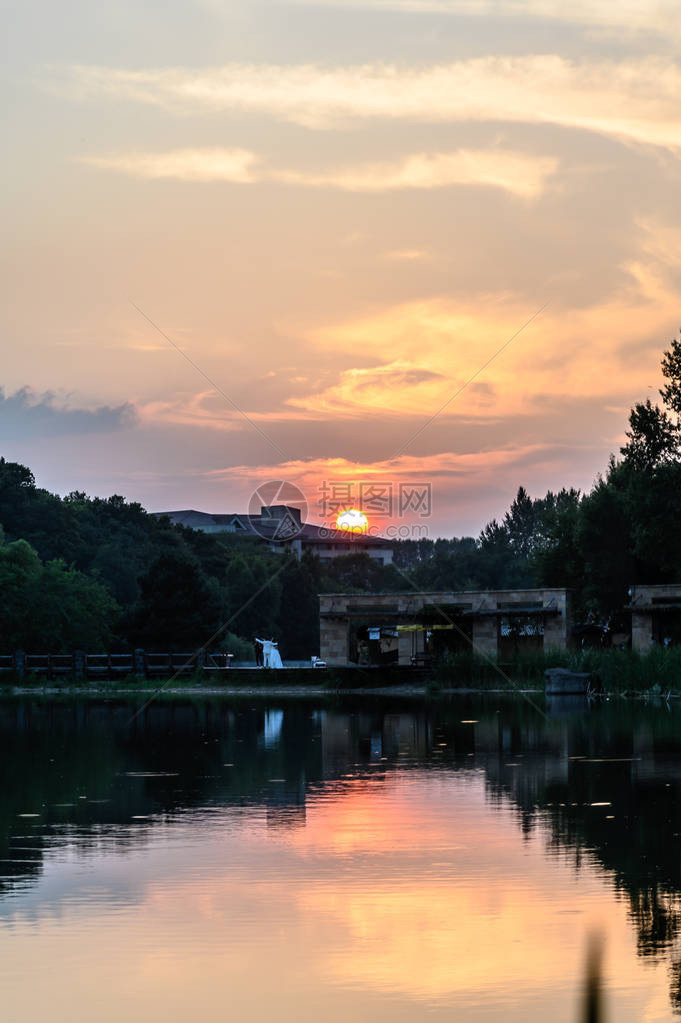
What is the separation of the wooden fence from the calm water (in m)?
37.3

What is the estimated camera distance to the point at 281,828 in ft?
62.0

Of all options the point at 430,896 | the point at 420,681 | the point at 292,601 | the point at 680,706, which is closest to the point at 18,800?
the point at 430,896

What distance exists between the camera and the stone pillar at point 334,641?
72.6 m

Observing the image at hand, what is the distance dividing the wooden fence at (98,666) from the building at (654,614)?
1964 centimetres

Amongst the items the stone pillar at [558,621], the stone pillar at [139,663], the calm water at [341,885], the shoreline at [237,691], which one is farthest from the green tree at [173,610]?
the calm water at [341,885]

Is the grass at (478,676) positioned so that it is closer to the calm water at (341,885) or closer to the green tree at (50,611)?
the green tree at (50,611)

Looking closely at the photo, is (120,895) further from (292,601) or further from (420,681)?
(292,601)

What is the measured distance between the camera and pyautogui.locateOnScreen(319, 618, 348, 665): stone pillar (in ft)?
238

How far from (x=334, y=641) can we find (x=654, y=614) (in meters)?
16.2

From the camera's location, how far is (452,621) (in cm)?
6919

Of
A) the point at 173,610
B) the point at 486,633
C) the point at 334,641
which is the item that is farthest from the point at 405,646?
the point at 173,610

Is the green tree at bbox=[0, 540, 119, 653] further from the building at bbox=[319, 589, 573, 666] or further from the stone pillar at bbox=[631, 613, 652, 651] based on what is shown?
the stone pillar at bbox=[631, 613, 652, 651]

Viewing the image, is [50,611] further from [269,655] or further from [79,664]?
[269,655]

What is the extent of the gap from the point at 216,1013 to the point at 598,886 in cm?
536
